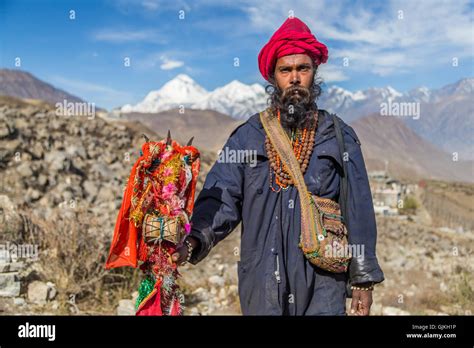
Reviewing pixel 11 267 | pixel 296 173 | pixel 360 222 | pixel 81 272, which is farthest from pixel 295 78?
pixel 11 267

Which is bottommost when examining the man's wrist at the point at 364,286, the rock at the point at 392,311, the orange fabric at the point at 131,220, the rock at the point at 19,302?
the rock at the point at 392,311

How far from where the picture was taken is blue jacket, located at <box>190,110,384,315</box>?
2605 mm

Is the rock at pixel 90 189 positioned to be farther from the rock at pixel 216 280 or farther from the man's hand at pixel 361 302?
the man's hand at pixel 361 302


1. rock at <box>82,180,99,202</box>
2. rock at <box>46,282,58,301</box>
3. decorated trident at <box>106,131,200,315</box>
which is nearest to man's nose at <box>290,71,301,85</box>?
decorated trident at <box>106,131,200,315</box>

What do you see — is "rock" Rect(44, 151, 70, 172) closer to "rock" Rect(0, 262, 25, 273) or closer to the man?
"rock" Rect(0, 262, 25, 273)

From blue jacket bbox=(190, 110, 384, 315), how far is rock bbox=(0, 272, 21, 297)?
4052 mm

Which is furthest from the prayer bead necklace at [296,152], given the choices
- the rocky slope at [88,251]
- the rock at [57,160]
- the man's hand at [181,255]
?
the rock at [57,160]

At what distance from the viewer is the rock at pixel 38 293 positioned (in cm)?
584

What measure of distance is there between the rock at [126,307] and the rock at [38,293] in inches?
34.9

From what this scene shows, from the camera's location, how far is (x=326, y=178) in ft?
9.00

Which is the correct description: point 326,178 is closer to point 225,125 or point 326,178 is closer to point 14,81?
point 225,125

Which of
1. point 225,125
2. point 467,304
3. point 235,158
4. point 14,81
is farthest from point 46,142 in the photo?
point 14,81

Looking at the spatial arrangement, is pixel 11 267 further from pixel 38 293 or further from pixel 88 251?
pixel 88 251
